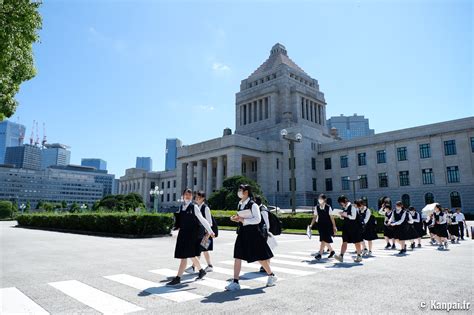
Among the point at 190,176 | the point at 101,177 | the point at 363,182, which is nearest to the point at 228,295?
the point at 363,182

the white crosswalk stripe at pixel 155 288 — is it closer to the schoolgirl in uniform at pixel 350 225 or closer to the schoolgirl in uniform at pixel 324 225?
the schoolgirl in uniform at pixel 324 225

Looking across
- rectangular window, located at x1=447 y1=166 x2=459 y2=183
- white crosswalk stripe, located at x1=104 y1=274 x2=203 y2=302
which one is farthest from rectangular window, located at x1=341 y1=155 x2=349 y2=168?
white crosswalk stripe, located at x1=104 y1=274 x2=203 y2=302

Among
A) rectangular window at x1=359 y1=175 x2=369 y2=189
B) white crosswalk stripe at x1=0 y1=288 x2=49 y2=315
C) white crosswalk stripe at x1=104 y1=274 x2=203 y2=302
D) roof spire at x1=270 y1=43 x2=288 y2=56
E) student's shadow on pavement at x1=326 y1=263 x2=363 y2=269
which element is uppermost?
roof spire at x1=270 y1=43 x2=288 y2=56

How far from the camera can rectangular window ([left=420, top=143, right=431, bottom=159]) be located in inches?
1857

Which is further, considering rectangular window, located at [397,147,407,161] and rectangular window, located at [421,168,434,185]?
rectangular window, located at [397,147,407,161]

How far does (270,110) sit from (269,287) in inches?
2445

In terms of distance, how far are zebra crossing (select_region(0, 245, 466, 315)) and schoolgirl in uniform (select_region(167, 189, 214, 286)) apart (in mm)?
605

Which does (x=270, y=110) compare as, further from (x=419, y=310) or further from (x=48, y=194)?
(x=48, y=194)

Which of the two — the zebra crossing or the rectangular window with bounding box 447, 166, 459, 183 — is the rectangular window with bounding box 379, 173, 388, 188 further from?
the zebra crossing

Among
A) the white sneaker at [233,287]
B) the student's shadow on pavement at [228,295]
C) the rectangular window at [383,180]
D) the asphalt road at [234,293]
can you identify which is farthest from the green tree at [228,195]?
the student's shadow on pavement at [228,295]

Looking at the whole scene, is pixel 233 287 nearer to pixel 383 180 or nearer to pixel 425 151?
pixel 425 151

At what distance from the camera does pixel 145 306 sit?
5.14m

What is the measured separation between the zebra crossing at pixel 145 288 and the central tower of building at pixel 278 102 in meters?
52.7

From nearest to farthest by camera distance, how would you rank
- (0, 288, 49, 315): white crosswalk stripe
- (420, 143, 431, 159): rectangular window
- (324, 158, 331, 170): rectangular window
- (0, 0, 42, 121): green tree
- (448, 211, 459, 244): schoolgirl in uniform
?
(0, 288, 49, 315): white crosswalk stripe < (0, 0, 42, 121): green tree < (448, 211, 459, 244): schoolgirl in uniform < (420, 143, 431, 159): rectangular window < (324, 158, 331, 170): rectangular window
